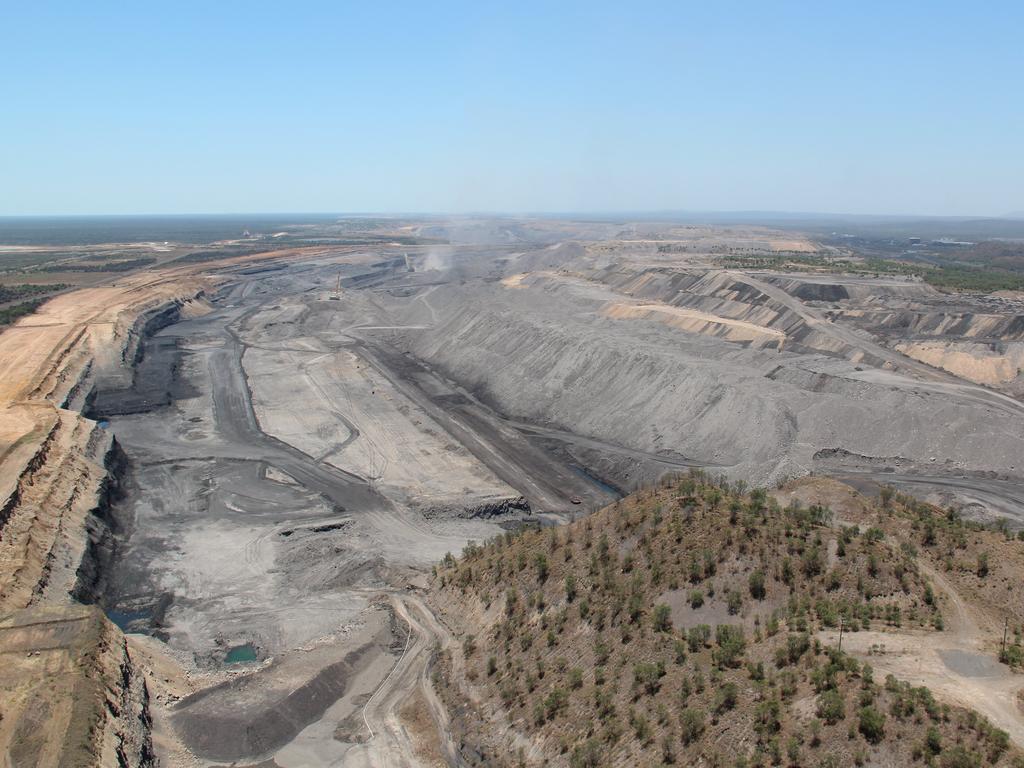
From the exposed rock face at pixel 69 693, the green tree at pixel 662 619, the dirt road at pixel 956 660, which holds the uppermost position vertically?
the dirt road at pixel 956 660

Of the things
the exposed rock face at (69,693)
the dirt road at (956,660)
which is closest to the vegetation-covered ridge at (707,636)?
the dirt road at (956,660)

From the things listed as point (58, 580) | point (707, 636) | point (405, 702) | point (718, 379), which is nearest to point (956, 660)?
point (707, 636)

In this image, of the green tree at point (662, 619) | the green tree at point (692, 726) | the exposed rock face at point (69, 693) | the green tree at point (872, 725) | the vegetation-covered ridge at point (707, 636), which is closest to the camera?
the green tree at point (872, 725)

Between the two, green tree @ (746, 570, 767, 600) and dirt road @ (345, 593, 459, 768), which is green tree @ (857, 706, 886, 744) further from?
dirt road @ (345, 593, 459, 768)

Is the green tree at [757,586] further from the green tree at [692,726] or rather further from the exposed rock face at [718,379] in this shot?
the exposed rock face at [718,379]

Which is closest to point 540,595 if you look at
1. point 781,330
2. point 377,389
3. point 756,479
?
point 756,479
